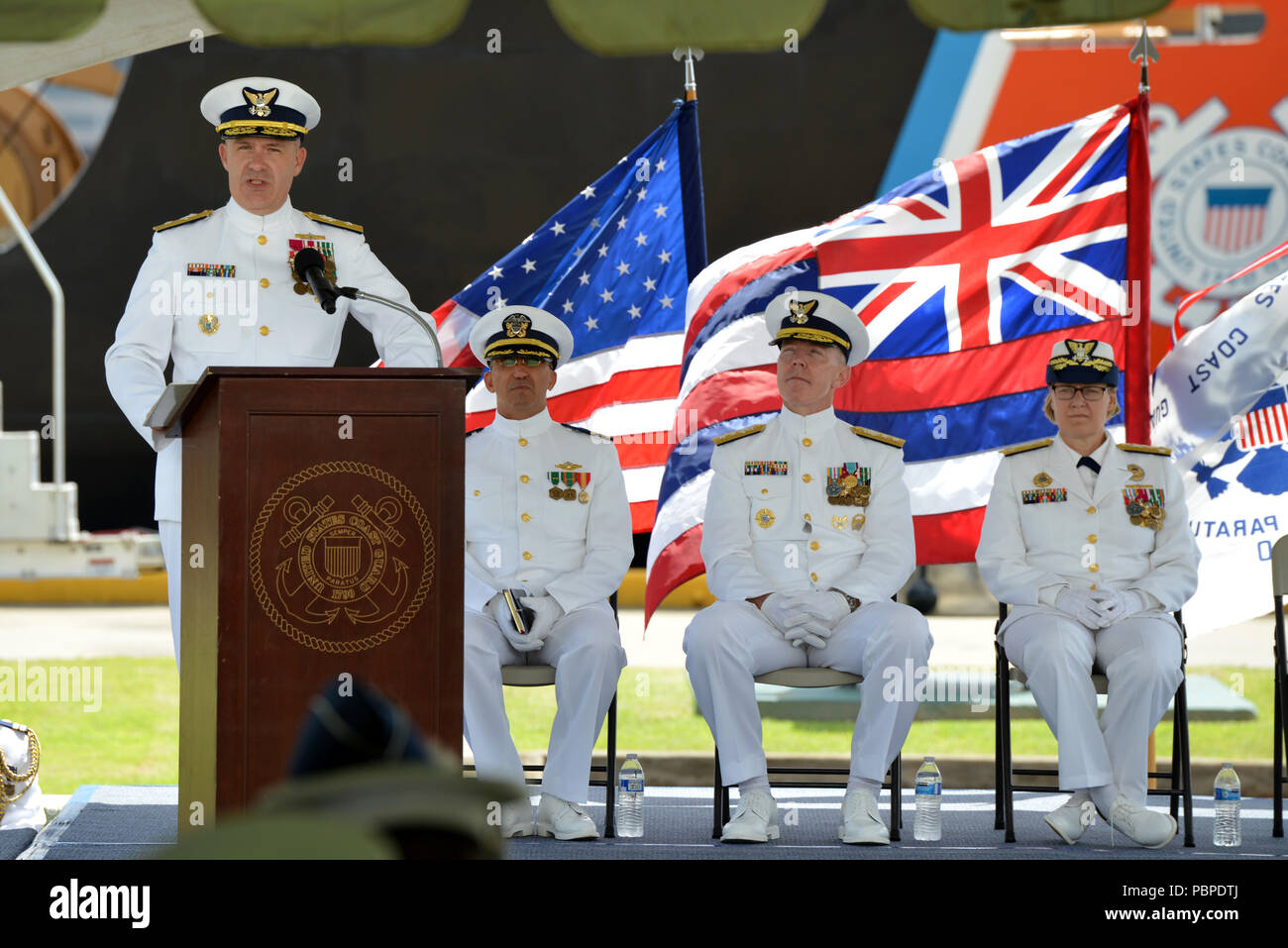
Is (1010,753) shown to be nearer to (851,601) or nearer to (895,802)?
(895,802)

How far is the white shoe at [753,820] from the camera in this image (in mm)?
4035

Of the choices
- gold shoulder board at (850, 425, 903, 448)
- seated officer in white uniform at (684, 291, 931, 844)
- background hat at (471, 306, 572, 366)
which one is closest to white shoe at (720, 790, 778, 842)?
seated officer in white uniform at (684, 291, 931, 844)

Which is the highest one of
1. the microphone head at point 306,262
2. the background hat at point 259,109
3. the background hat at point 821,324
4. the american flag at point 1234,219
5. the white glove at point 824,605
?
the american flag at point 1234,219

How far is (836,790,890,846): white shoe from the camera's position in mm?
4059

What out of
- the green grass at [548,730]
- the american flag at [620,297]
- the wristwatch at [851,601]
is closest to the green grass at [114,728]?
the green grass at [548,730]

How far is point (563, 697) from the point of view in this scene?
4.21m

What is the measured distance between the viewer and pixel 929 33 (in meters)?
11.5

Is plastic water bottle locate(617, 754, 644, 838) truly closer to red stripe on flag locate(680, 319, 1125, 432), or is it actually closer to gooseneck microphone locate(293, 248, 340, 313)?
red stripe on flag locate(680, 319, 1125, 432)

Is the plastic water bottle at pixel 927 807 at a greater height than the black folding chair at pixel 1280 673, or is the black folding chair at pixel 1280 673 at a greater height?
the black folding chair at pixel 1280 673

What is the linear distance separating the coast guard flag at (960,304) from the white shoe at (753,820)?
1.24m

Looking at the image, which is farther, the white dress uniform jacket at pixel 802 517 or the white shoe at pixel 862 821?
the white dress uniform jacket at pixel 802 517

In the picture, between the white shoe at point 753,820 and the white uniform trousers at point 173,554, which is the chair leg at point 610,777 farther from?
the white uniform trousers at point 173,554

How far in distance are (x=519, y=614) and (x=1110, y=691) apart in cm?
147

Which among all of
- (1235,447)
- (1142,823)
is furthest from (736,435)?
(1235,447)
